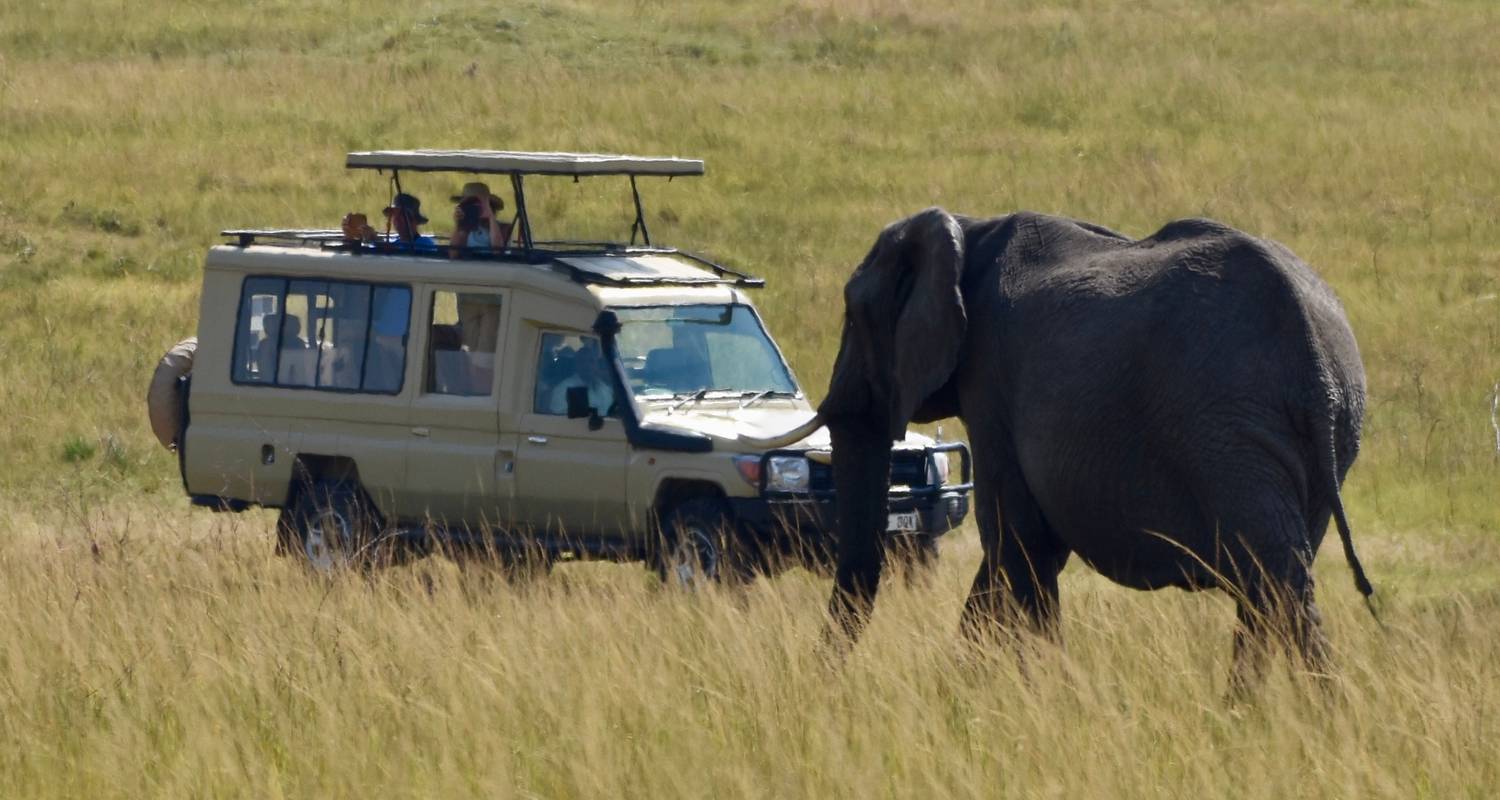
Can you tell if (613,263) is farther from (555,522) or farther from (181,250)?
(181,250)

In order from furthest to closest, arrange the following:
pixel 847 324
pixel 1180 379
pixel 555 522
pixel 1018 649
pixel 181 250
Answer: pixel 181 250, pixel 555 522, pixel 847 324, pixel 1018 649, pixel 1180 379

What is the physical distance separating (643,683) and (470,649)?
1.17 m

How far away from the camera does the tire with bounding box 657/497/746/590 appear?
10.7 meters

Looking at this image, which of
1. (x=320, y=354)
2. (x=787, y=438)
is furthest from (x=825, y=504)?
(x=320, y=354)

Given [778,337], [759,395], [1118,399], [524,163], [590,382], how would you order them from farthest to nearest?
[778,337] < [524,163] < [759,395] < [590,382] < [1118,399]

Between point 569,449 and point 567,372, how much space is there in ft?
1.45

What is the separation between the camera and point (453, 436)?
11.9 metres

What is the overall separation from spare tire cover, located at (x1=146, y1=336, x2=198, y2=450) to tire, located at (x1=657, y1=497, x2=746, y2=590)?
135 inches

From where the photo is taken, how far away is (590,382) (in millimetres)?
11594

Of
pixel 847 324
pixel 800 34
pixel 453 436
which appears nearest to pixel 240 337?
pixel 453 436

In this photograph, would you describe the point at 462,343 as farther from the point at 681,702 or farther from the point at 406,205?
the point at 681,702

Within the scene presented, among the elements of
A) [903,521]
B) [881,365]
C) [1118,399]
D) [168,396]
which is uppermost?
[1118,399]

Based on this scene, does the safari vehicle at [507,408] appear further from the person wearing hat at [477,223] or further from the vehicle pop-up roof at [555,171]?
the person wearing hat at [477,223]

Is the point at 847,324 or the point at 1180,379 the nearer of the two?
the point at 1180,379
